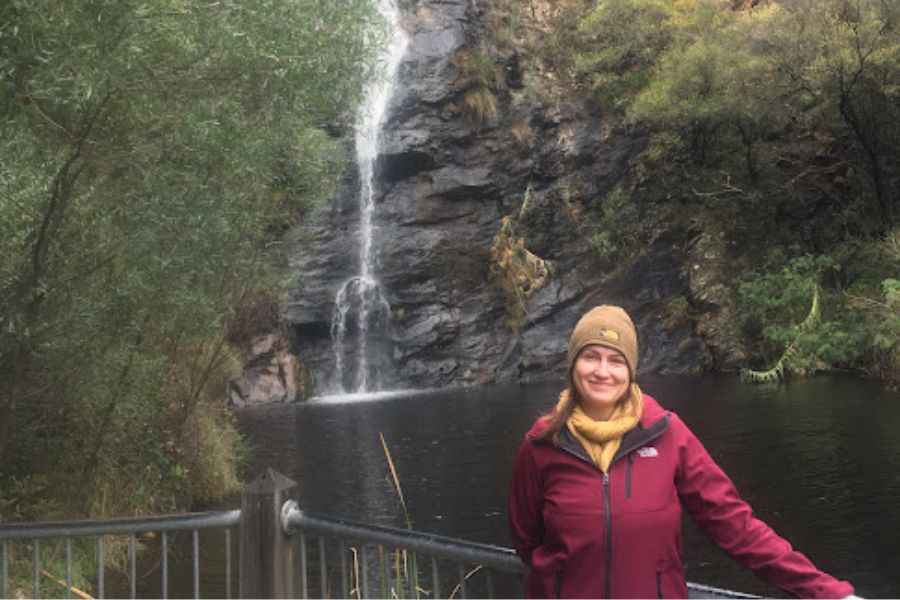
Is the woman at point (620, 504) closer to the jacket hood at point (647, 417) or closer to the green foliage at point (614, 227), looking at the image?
the jacket hood at point (647, 417)

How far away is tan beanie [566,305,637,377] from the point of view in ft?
10.8

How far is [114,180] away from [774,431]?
13.1 meters

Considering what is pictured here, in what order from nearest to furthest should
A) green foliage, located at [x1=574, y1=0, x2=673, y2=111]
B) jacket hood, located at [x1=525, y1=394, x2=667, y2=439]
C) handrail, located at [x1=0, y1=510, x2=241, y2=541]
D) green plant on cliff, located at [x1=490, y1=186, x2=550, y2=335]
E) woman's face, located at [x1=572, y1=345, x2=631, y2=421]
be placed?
1. jacket hood, located at [x1=525, y1=394, x2=667, y2=439]
2. woman's face, located at [x1=572, y1=345, x2=631, y2=421]
3. handrail, located at [x1=0, y1=510, x2=241, y2=541]
4. green plant on cliff, located at [x1=490, y1=186, x2=550, y2=335]
5. green foliage, located at [x1=574, y1=0, x2=673, y2=111]

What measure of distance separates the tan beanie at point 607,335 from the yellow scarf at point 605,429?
0.17 metres

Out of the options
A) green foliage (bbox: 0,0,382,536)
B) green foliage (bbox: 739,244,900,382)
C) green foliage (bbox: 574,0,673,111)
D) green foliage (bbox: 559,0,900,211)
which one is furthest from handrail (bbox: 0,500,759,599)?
green foliage (bbox: 574,0,673,111)

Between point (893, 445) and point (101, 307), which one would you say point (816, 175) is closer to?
point (893, 445)

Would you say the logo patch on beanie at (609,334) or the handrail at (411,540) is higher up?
the logo patch on beanie at (609,334)

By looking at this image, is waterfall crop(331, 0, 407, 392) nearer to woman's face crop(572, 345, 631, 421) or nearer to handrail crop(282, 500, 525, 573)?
handrail crop(282, 500, 525, 573)

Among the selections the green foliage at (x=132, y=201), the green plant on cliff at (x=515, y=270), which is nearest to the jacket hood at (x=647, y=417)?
the green foliage at (x=132, y=201)

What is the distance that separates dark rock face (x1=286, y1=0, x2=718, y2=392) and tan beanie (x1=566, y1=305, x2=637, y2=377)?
95.2 ft

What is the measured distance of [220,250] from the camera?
11.2 m

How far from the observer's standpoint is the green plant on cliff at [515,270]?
1344 inches

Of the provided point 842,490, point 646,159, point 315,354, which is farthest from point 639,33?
point 842,490

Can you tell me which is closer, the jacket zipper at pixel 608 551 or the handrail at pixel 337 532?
the jacket zipper at pixel 608 551
